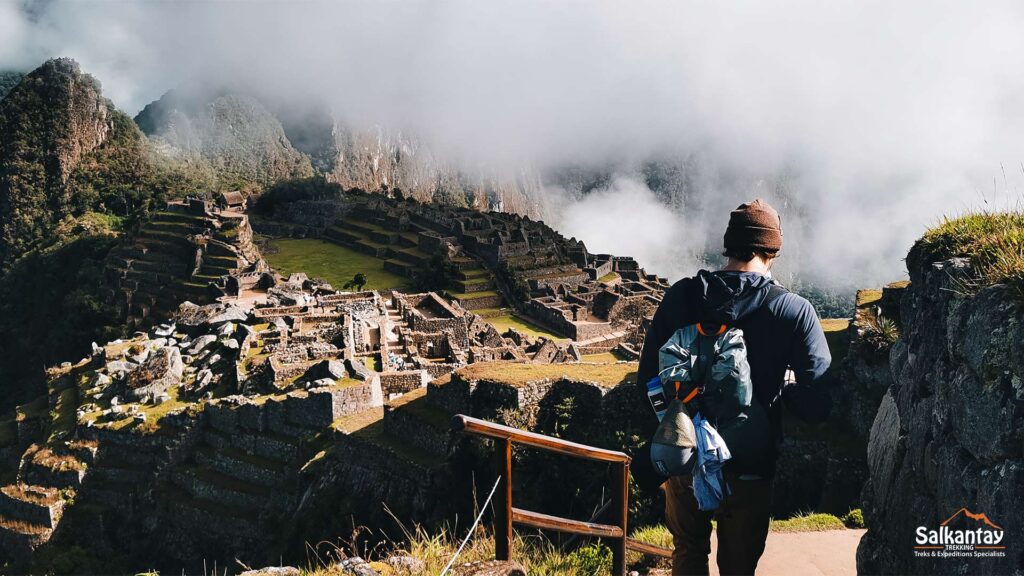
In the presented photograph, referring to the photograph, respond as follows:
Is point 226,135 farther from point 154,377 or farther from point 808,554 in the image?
point 808,554

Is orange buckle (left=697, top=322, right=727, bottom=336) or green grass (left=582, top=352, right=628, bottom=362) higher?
green grass (left=582, top=352, right=628, bottom=362)

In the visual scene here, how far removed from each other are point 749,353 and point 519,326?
34861 millimetres

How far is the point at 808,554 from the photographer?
275 inches

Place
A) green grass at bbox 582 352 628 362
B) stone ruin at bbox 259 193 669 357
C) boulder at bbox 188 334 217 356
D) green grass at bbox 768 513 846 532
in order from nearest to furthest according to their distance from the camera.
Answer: green grass at bbox 768 513 846 532 → boulder at bbox 188 334 217 356 → green grass at bbox 582 352 628 362 → stone ruin at bbox 259 193 669 357

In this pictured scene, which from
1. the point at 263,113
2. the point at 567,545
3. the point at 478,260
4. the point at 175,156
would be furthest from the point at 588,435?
the point at 263,113

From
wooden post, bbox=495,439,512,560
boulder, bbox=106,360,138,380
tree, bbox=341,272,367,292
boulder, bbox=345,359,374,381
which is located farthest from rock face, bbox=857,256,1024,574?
tree, bbox=341,272,367,292

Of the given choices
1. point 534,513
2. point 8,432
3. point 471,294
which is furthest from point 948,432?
point 471,294

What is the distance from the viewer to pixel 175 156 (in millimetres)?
96438

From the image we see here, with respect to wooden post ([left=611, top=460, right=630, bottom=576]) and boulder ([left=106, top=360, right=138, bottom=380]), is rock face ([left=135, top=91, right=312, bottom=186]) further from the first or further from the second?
wooden post ([left=611, top=460, right=630, bottom=576])

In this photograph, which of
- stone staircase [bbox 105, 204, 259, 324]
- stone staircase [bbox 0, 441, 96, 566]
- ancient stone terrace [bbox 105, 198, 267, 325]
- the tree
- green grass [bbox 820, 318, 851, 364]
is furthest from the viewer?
stone staircase [bbox 105, 204, 259, 324]

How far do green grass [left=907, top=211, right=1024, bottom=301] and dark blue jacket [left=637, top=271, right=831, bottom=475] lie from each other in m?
0.90

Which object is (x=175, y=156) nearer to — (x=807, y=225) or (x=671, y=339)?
(x=807, y=225)

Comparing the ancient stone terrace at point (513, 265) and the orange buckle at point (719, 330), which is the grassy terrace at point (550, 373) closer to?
the orange buckle at point (719, 330)

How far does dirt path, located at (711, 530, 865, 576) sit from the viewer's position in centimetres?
659
